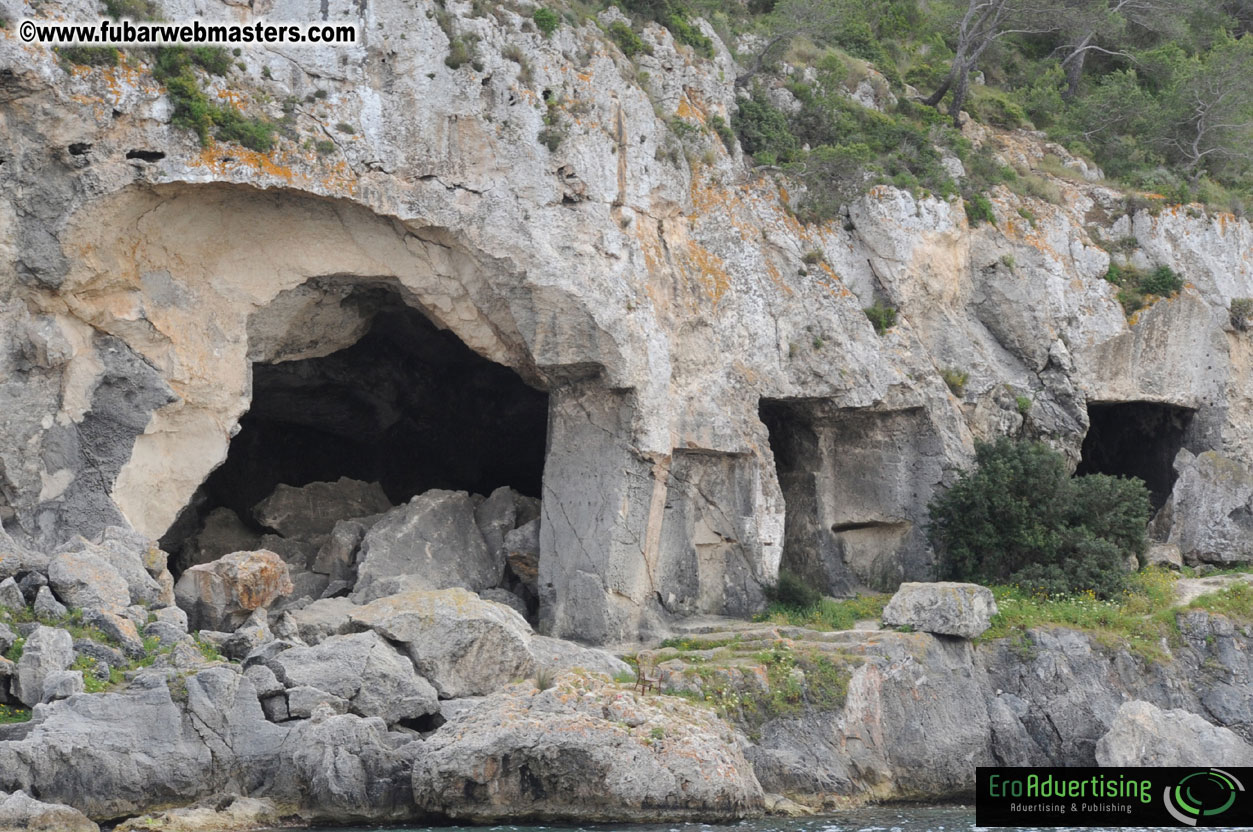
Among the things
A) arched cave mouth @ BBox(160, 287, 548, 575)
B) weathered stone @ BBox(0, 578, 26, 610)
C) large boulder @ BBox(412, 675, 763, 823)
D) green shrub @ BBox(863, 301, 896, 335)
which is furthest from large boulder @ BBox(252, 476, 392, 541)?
large boulder @ BBox(412, 675, 763, 823)

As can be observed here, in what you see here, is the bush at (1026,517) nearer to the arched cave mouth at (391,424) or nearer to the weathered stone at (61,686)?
the arched cave mouth at (391,424)

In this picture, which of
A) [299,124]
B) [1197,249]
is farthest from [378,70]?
[1197,249]

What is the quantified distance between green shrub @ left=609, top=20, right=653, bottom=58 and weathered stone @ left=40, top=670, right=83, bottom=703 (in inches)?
685

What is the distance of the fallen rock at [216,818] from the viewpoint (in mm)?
17031

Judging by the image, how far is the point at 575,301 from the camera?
2611 cm

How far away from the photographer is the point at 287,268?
25688 millimetres

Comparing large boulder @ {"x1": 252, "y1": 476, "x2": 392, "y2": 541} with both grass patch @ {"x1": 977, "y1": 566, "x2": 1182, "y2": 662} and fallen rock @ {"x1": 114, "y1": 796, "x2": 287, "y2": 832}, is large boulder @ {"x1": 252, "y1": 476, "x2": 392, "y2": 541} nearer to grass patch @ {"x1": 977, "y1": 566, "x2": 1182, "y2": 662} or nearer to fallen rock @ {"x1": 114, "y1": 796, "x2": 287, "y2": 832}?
fallen rock @ {"x1": 114, "y1": 796, "x2": 287, "y2": 832}

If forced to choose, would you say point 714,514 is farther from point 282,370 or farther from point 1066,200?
point 1066,200

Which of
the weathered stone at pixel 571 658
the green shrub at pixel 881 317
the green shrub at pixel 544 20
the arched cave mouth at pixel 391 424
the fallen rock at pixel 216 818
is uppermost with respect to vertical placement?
the green shrub at pixel 544 20

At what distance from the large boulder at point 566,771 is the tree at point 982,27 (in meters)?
22.9

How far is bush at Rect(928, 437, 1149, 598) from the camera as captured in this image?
28922mm

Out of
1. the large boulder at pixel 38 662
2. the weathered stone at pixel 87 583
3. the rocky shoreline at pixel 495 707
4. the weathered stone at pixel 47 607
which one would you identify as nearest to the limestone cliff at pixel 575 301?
the weathered stone at pixel 87 583

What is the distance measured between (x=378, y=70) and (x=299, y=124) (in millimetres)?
1971

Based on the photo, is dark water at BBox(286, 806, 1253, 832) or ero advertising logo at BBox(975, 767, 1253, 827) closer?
dark water at BBox(286, 806, 1253, 832)
